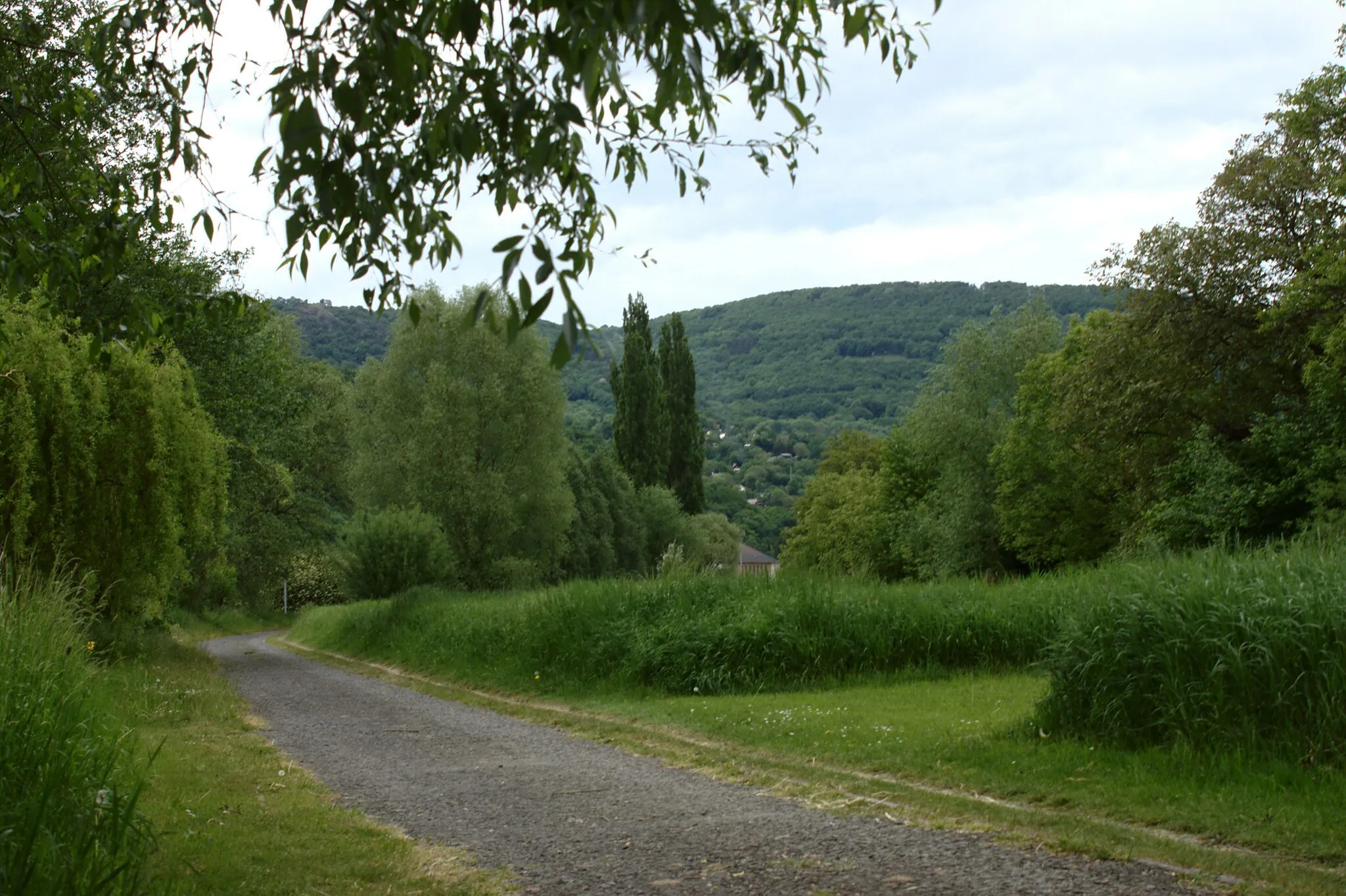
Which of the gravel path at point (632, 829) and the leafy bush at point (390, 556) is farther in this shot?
the leafy bush at point (390, 556)

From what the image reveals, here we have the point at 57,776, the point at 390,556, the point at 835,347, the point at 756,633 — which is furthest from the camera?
the point at 835,347

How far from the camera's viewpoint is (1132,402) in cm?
2917

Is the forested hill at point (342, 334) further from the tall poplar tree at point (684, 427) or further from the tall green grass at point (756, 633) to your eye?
the tall green grass at point (756, 633)

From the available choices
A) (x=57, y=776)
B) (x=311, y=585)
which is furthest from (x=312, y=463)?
(x=57, y=776)

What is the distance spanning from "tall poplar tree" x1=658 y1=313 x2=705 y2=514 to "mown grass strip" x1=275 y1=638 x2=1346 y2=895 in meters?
56.1

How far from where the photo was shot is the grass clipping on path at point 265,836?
5.50 metres

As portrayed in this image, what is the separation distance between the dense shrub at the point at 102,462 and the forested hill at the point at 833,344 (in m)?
94.7

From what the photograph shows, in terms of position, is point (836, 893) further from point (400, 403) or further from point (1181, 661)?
point (400, 403)

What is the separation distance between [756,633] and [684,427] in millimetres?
53421

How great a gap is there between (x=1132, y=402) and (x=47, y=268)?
91.4 ft

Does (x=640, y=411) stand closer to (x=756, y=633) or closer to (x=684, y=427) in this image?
(x=684, y=427)

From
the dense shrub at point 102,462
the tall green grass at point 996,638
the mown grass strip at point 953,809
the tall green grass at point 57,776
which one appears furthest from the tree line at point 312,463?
the mown grass strip at point 953,809

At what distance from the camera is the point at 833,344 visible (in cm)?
14550

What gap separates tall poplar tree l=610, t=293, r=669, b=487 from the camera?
62625mm
